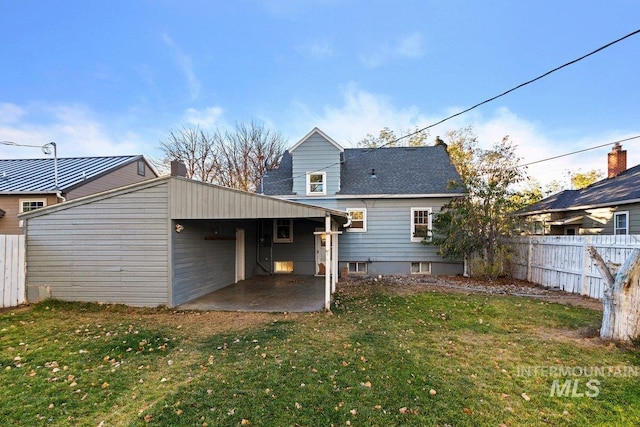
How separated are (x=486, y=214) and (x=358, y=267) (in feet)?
17.5

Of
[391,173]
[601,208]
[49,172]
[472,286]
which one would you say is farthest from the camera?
[49,172]

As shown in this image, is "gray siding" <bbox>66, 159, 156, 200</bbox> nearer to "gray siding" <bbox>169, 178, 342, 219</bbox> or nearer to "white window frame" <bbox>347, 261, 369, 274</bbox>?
"gray siding" <bbox>169, 178, 342, 219</bbox>

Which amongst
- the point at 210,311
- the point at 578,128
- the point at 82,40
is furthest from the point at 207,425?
the point at 578,128

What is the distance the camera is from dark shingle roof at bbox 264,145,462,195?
1288 centimetres

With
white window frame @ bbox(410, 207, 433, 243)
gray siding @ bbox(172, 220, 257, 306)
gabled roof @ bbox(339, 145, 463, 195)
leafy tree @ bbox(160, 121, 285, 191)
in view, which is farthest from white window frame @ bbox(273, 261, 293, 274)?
leafy tree @ bbox(160, 121, 285, 191)

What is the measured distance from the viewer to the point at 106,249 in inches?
312

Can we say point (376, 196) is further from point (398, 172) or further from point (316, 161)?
point (316, 161)

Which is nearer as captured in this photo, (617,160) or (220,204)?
(220,204)

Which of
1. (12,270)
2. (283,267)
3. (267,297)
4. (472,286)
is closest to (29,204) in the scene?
(12,270)

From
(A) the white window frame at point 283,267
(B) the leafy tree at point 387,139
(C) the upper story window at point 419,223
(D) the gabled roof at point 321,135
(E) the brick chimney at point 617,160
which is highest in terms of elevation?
(B) the leafy tree at point 387,139

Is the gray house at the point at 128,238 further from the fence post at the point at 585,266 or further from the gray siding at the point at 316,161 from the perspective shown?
the fence post at the point at 585,266

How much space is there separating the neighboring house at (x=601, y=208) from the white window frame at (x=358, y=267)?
6046 millimetres

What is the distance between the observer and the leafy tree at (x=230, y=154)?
84.8 feet

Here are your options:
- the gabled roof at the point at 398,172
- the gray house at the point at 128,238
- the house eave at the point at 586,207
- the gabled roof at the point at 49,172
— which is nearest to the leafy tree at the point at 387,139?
the gabled roof at the point at 398,172
